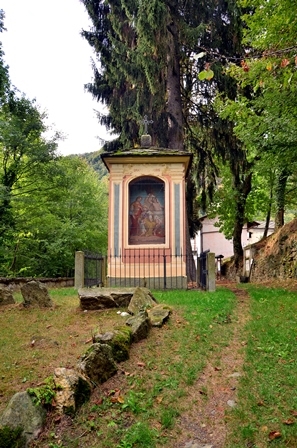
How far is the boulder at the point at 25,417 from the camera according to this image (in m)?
3.34

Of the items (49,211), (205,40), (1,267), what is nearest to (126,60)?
(205,40)

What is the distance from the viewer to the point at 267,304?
8766mm

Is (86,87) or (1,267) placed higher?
(86,87)

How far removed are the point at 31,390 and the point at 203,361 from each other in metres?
2.38

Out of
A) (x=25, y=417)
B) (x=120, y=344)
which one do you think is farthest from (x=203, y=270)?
(x=25, y=417)

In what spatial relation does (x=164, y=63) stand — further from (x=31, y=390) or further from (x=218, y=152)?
(x=31, y=390)

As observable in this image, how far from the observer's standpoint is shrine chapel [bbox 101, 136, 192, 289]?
1195 centimetres

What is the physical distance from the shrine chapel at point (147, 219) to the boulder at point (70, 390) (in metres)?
7.71

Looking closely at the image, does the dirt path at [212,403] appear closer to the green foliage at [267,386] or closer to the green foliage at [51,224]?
the green foliage at [267,386]

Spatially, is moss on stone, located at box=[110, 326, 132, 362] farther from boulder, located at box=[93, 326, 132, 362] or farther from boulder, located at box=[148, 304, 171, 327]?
boulder, located at box=[148, 304, 171, 327]

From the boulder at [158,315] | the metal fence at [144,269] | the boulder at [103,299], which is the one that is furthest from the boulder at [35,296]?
the metal fence at [144,269]

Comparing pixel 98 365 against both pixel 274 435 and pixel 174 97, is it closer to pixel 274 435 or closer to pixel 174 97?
pixel 274 435

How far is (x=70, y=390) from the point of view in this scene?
3801mm

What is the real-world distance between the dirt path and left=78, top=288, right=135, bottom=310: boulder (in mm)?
2798
